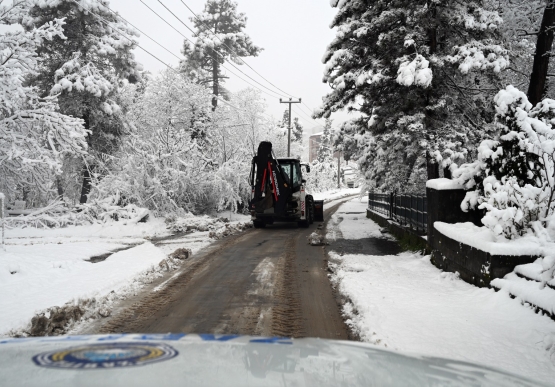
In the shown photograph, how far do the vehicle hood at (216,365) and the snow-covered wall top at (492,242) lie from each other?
406 cm

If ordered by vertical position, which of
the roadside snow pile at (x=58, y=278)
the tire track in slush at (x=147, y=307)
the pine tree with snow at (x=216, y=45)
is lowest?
the tire track in slush at (x=147, y=307)

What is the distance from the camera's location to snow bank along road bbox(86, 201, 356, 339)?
17.9ft

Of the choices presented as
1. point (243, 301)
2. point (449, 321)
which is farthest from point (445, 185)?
point (243, 301)

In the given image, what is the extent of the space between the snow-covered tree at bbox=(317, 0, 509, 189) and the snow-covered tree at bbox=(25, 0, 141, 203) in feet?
44.4

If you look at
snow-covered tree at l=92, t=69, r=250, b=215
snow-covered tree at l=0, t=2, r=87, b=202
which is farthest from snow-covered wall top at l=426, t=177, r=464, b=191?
snow-covered tree at l=92, t=69, r=250, b=215

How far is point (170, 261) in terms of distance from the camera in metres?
9.98

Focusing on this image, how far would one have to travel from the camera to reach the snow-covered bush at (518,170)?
633 cm

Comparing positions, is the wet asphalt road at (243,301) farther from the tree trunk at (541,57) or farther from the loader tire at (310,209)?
the loader tire at (310,209)

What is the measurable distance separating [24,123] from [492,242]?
15577 millimetres

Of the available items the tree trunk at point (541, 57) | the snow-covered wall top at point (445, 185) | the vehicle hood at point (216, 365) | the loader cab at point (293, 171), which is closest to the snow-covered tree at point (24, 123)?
the loader cab at point (293, 171)

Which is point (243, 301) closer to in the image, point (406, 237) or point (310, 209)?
point (406, 237)

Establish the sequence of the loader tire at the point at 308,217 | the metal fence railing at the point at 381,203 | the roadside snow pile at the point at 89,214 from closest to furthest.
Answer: the roadside snow pile at the point at 89,214, the metal fence railing at the point at 381,203, the loader tire at the point at 308,217

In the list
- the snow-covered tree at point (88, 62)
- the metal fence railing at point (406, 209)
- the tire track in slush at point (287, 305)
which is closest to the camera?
the tire track in slush at point (287, 305)

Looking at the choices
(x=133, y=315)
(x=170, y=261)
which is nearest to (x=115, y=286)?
(x=133, y=315)
